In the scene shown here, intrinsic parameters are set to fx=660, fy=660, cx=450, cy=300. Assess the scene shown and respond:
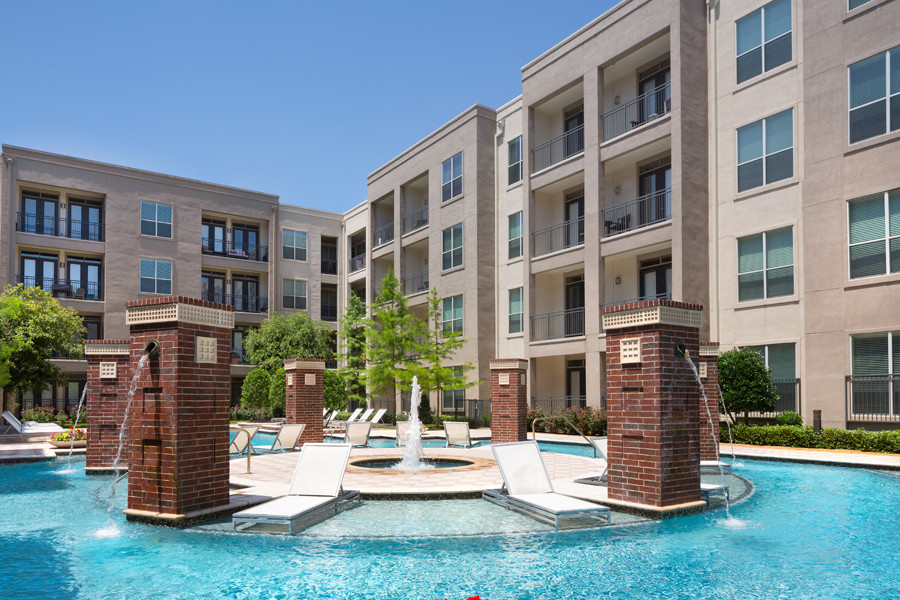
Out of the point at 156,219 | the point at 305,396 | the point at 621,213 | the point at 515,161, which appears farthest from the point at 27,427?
the point at 621,213

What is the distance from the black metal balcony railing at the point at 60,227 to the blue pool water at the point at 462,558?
2926 centimetres

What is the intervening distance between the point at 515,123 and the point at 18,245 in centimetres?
2542

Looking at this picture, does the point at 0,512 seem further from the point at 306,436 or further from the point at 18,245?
the point at 18,245

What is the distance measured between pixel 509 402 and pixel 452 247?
14710mm

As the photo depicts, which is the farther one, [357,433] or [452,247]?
[452,247]

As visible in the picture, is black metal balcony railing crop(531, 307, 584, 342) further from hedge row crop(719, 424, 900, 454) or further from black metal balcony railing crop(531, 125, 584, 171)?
hedge row crop(719, 424, 900, 454)

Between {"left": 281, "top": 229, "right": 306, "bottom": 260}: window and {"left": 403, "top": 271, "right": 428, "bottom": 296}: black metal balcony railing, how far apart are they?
387 inches

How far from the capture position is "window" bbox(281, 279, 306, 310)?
42188 mm

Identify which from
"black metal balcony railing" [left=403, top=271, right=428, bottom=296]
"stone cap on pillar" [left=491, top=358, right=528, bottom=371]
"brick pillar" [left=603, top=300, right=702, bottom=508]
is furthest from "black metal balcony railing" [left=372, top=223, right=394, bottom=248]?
"brick pillar" [left=603, top=300, right=702, bottom=508]

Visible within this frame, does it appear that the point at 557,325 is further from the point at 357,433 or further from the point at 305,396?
the point at 305,396

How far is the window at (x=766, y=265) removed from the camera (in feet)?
65.6

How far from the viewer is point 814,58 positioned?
19359mm

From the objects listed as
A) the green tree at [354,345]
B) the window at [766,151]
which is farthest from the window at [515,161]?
the window at [766,151]

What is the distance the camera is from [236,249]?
136 feet
